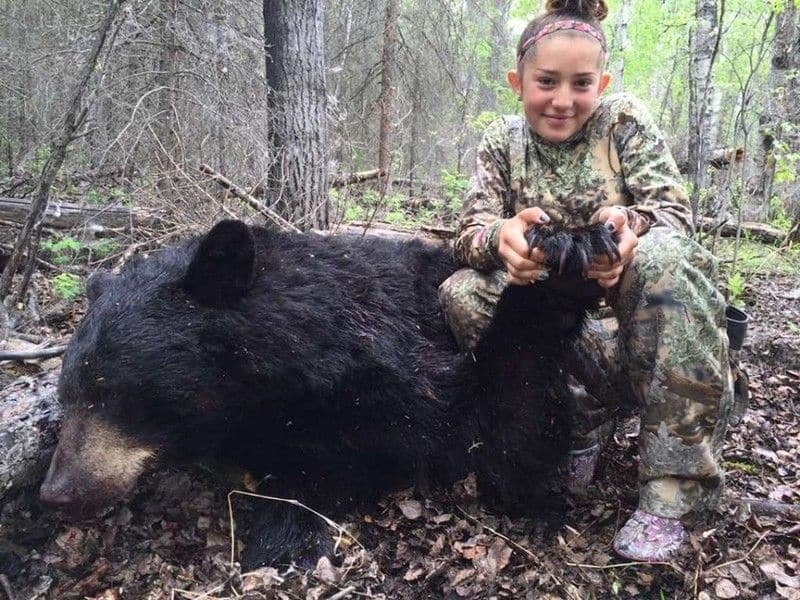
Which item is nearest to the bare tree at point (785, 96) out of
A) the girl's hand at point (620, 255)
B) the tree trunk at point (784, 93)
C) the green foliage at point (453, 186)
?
the tree trunk at point (784, 93)

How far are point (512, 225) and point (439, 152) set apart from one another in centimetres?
1603

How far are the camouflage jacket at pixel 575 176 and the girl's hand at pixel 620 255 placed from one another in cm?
37

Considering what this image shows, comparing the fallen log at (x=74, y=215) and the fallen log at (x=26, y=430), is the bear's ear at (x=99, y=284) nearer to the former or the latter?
the fallen log at (x=26, y=430)

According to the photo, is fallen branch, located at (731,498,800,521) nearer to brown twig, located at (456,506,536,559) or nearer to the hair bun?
brown twig, located at (456,506,536,559)

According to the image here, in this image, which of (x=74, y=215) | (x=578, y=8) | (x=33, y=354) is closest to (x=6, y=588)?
(x=33, y=354)

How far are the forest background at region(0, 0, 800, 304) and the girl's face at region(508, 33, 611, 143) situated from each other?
2.42 meters

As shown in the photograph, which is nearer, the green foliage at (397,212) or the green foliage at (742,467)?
the green foliage at (742,467)

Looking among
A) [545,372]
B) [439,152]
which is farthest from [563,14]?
[439,152]

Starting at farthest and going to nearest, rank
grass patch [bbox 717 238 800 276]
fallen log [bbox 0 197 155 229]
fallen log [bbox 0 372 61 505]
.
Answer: grass patch [bbox 717 238 800 276], fallen log [bbox 0 197 155 229], fallen log [bbox 0 372 61 505]

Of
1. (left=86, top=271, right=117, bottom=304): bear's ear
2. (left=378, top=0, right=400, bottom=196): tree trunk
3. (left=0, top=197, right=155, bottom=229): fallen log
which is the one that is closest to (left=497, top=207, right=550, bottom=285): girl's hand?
(left=86, top=271, right=117, bottom=304): bear's ear

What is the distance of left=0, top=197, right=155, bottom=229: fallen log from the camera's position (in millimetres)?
5220

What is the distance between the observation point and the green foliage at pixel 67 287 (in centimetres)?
424

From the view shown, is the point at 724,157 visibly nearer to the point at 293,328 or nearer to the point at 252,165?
the point at 252,165

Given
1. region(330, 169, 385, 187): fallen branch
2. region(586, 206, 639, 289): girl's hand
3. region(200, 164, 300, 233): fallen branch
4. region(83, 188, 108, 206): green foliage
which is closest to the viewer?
region(586, 206, 639, 289): girl's hand
